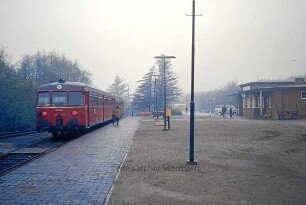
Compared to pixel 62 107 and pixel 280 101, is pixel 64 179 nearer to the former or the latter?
pixel 62 107

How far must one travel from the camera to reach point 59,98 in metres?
19.7

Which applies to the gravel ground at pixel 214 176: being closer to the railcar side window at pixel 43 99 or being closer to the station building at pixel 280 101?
the railcar side window at pixel 43 99

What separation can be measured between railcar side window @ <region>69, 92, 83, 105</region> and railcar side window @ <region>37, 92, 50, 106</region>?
130 centimetres

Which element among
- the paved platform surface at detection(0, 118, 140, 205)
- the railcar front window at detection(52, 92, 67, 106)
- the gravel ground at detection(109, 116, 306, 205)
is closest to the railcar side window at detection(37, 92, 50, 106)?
the railcar front window at detection(52, 92, 67, 106)

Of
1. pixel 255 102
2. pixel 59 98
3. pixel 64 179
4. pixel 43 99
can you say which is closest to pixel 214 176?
pixel 64 179

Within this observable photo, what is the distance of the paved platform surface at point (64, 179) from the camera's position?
696cm

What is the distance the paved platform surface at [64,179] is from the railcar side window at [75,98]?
22.0 feet

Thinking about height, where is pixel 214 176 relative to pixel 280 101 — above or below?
below

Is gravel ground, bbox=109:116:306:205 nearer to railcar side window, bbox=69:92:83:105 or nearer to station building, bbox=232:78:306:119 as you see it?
railcar side window, bbox=69:92:83:105

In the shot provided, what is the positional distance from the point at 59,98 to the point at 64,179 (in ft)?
38.2

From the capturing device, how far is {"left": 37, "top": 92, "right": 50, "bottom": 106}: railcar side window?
64.4ft

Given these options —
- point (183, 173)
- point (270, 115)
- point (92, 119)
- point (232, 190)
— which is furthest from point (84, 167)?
point (270, 115)

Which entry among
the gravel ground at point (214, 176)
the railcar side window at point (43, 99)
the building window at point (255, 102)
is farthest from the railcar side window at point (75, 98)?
the building window at point (255, 102)

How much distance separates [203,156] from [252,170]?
8.98 feet
